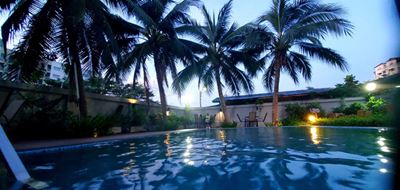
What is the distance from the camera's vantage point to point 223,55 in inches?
751

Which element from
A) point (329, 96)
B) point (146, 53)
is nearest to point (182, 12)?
point (146, 53)

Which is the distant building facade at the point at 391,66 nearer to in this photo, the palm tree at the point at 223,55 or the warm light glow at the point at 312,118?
the warm light glow at the point at 312,118

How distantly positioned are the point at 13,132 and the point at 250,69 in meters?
13.6

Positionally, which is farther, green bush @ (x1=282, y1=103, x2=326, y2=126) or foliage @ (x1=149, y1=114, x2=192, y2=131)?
green bush @ (x1=282, y1=103, x2=326, y2=126)

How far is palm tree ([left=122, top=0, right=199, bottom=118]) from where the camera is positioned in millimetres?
15336

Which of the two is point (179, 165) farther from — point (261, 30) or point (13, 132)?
point (261, 30)

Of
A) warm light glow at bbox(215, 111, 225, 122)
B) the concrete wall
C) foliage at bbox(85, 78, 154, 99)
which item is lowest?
warm light glow at bbox(215, 111, 225, 122)

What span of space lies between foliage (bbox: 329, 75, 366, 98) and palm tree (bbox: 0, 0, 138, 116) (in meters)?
16.1

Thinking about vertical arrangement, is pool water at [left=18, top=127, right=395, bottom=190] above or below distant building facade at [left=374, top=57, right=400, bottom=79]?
below

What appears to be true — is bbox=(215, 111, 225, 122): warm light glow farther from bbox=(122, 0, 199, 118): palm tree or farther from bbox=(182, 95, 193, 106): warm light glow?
bbox=(122, 0, 199, 118): palm tree

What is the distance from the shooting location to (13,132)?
8828mm

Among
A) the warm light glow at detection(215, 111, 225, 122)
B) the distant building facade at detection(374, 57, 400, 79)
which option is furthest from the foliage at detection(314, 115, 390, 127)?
the distant building facade at detection(374, 57, 400, 79)

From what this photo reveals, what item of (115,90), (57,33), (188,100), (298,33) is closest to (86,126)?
(57,33)

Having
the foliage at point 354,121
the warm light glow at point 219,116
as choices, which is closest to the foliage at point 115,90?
the warm light glow at point 219,116
